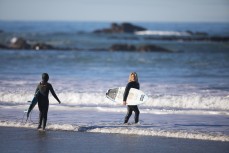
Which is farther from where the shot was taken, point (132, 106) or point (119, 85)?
point (119, 85)

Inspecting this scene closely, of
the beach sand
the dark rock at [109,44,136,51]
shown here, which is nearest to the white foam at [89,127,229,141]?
the beach sand

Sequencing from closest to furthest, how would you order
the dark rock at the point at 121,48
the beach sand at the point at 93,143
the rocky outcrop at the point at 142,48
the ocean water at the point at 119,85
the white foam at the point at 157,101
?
the beach sand at the point at 93,143 < the ocean water at the point at 119,85 < the white foam at the point at 157,101 < the rocky outcrop at the point at 142,48 < the dark rock at the point at 121,48

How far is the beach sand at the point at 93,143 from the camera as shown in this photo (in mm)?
9703

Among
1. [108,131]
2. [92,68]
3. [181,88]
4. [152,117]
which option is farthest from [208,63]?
[108,131]

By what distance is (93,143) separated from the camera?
1029 cm

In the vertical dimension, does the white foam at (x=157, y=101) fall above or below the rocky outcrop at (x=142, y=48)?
below

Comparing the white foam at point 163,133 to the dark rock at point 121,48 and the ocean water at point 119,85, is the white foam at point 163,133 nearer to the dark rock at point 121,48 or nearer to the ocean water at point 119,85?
the ocean water at point 119,85

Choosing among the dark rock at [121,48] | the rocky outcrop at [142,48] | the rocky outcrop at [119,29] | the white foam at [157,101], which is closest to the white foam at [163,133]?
the white foam at [157,101]

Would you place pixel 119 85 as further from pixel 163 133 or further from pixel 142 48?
pixel 142 48

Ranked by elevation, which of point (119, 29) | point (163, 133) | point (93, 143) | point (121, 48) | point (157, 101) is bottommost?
point (93, 143)

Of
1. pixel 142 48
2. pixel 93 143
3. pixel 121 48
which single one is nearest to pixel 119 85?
pixel 93 143

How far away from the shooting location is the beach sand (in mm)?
9703

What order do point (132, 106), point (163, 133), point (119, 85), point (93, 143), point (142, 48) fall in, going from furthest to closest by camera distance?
point (142, 48)
point (119, 85)
point (132, 106)
point (163, 133)
point (93, 143)

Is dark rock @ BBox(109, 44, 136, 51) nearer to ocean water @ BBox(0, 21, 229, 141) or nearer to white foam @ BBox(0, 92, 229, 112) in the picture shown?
ocean water @ BBox(0, 21, 229, 141)
